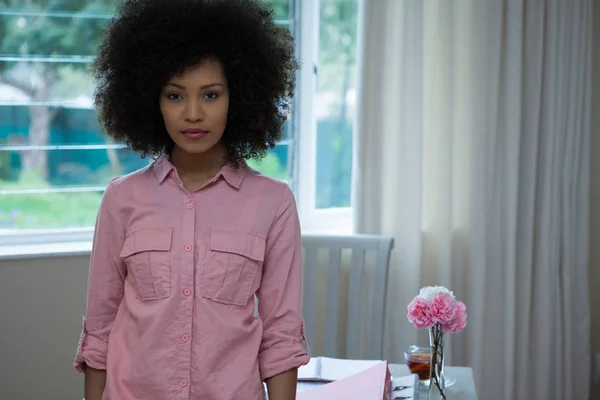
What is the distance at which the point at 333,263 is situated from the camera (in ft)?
7.79

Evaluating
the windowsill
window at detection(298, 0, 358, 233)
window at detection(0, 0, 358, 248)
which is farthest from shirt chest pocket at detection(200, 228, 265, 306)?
window at detection(298, 0, 358, 233)

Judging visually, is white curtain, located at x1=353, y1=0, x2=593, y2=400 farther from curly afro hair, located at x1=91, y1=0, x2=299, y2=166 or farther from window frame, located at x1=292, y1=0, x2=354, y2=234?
curly afro hair, located at x1=91, y1=0, x2=299, y2=166

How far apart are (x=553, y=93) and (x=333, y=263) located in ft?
3.29

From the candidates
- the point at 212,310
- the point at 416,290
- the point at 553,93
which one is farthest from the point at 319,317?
the point at 212,310

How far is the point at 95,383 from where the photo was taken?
129cm

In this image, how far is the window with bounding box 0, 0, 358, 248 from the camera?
2.77 m

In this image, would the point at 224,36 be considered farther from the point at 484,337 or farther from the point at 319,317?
the point at 484,337

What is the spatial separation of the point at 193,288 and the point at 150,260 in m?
0.07

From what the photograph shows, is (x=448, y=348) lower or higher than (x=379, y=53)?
lower

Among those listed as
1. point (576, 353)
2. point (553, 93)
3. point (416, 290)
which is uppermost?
point (553, 93)

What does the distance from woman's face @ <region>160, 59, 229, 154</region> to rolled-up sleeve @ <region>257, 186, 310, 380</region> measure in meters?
0.15

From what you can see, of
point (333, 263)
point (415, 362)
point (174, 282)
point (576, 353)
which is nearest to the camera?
point (174, 282)

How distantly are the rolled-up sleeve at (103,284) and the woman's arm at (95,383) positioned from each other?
1cm

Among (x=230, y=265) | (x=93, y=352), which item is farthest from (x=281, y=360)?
(x=93, y=352)
